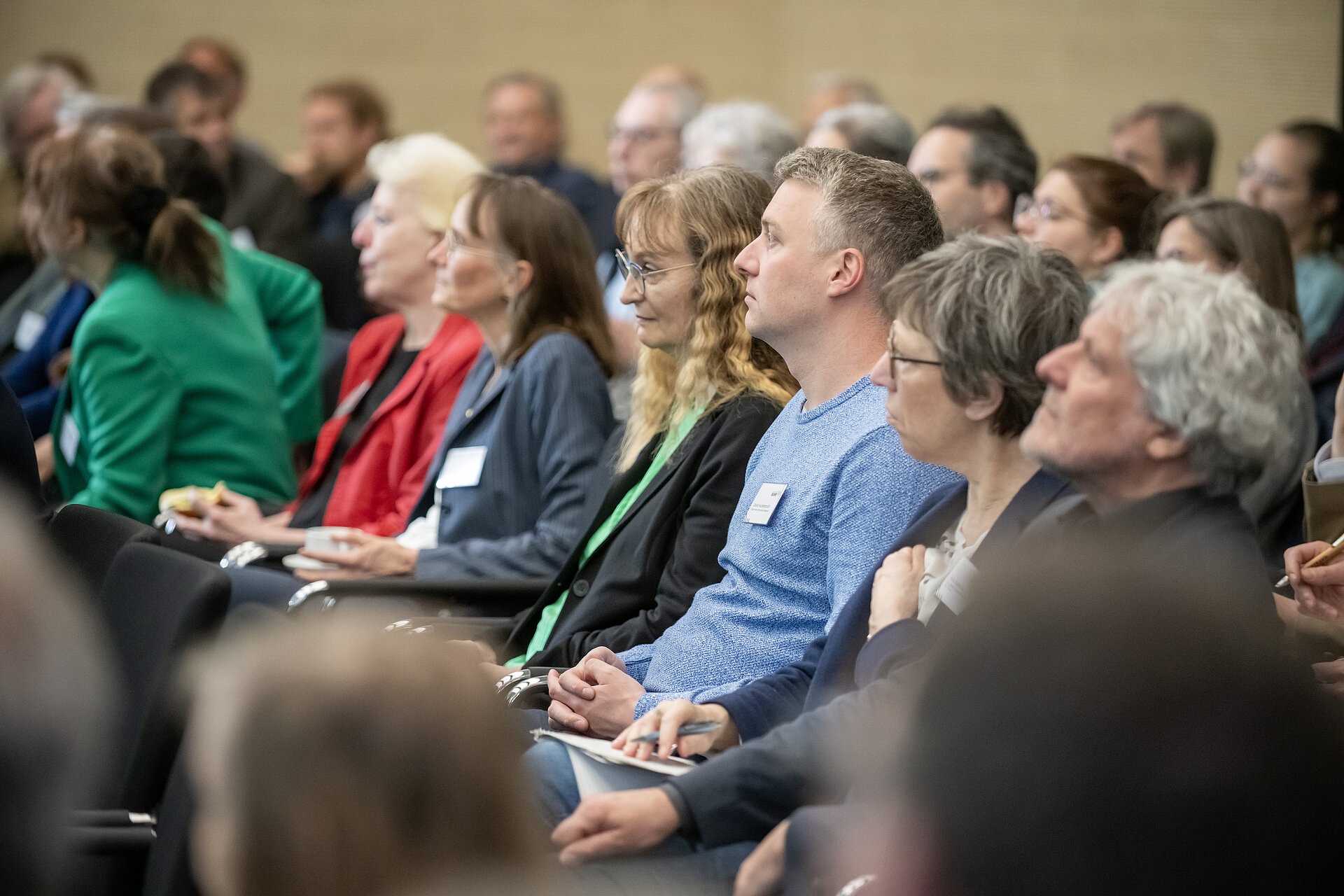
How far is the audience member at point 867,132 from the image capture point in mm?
4145

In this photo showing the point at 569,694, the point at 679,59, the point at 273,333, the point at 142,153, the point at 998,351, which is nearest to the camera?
the point at 998,351

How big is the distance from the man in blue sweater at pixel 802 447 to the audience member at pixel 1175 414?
0.44m

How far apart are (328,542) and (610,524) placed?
2.50ft

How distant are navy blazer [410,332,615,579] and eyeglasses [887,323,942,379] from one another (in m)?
1.13

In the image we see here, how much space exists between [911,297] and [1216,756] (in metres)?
1.07

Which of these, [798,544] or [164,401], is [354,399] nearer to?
[164,401]

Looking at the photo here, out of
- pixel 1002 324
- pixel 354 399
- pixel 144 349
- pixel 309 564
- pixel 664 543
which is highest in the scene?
pixel 1002 324

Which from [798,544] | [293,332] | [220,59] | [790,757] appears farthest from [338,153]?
[790,757]

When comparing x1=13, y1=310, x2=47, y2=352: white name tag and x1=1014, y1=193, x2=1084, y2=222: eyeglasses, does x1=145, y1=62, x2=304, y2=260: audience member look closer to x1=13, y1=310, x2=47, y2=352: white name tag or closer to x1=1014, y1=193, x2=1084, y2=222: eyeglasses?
x1=13, y1=310, x2=47, y2=352: white name tag

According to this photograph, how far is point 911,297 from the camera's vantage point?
1.88 metres

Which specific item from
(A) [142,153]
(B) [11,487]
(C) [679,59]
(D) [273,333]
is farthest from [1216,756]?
(C) [679,59]

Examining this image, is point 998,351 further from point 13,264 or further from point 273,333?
point 13,264

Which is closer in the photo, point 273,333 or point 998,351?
point 998,351

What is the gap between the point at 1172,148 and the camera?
4.90m
